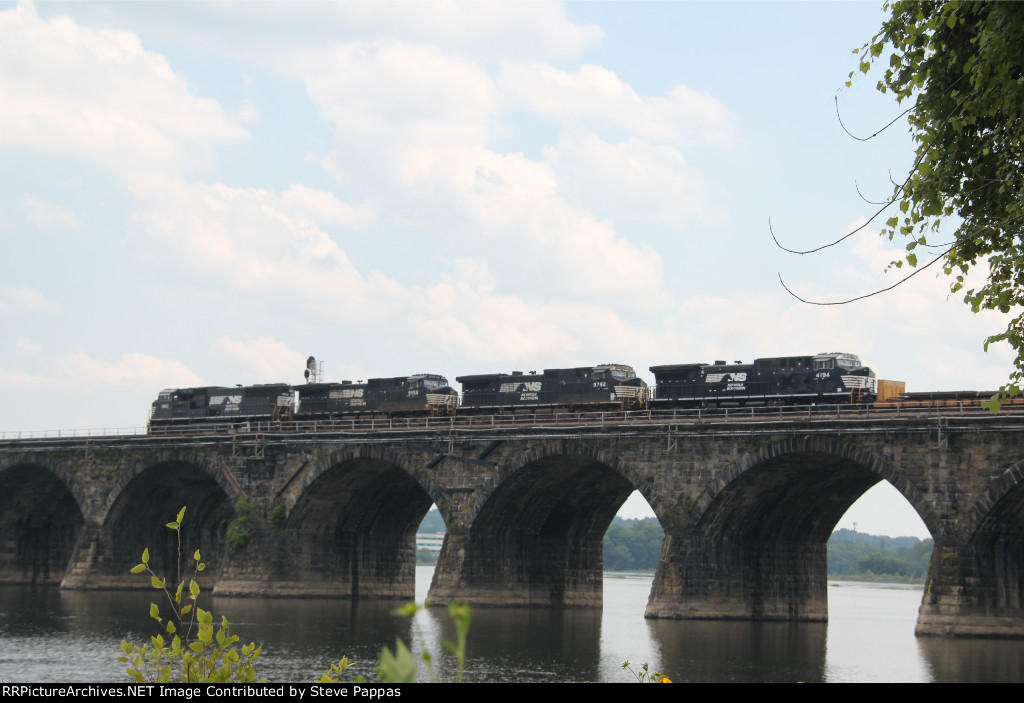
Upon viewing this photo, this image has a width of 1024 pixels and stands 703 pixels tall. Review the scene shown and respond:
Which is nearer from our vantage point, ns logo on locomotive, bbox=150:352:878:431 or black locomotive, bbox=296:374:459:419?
ns logo on locomotive, bbox=150:352:878:431

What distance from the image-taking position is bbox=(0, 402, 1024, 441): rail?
4969 centimetres

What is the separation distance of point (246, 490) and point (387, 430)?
1201 cm

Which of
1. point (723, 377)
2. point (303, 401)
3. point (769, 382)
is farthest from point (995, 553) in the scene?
point (303, 401)

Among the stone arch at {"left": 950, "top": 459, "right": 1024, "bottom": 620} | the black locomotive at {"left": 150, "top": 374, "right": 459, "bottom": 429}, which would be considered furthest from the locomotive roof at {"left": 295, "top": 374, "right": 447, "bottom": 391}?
the stone arch at {"left": 950, "top": 459, "right": 1024, "bottom": 620}

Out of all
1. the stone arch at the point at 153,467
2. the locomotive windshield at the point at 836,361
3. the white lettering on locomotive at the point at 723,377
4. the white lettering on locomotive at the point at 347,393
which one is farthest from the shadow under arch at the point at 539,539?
the stone arch at the point at 153,467

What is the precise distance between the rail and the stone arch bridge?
1.77ft

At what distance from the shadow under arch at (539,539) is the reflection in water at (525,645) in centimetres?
153

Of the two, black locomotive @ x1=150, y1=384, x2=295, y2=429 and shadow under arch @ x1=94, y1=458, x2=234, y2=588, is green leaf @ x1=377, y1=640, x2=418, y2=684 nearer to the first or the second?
shadow under arch @ x1=94, y1=458, x2=234, y2=588

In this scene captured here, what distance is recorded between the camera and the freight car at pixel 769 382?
2207 inches

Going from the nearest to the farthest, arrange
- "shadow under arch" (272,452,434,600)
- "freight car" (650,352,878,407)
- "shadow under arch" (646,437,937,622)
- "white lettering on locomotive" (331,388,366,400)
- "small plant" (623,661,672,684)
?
"small plant" (623,661,672,684) < "shadow under arch" (646,437,937,622) < "freight car" (650,352,878,407) < "shadow under arch" (272,452,434,600) < "white lettering on locomotive" (331,388,366,400)

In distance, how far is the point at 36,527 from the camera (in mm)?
84688

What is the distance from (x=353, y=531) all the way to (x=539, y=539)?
1391cm

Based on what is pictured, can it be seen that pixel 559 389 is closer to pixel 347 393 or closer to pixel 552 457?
pixel 552 457
